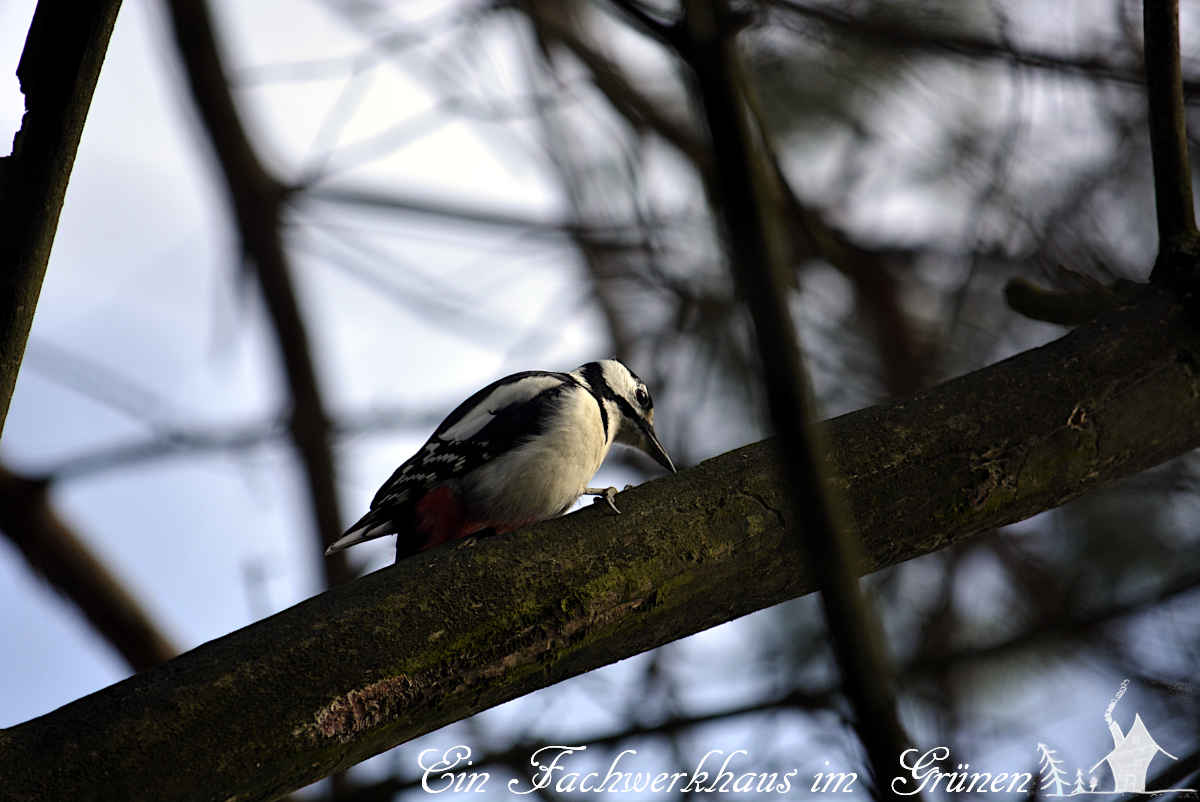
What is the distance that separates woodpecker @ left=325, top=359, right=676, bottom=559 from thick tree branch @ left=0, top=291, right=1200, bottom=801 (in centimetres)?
114

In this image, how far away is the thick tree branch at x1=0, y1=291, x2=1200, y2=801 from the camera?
5.67ft

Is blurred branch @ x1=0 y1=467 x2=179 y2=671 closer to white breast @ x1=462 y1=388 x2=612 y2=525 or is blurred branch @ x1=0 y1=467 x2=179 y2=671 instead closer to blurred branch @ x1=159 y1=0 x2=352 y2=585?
blurred branch @ x1=159 y1=0 x2=352 y2=585

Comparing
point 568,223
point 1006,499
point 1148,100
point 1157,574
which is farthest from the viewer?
point 568,223

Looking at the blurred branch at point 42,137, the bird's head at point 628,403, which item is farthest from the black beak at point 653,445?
the blurred branch at point 42,137

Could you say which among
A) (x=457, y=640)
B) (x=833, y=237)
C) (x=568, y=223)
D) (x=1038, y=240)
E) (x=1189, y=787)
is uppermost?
(x=568, y=223)

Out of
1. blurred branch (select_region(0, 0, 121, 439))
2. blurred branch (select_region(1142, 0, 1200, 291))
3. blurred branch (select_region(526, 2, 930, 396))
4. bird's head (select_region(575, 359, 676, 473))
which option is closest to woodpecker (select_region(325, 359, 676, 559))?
bird's head (select_region(575, 359, 676, 473))

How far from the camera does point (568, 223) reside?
453cm

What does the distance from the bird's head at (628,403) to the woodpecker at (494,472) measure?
0.54 metres

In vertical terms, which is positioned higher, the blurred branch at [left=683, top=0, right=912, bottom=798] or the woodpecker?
the woodpecker

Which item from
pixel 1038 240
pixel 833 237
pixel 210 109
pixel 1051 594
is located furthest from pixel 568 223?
pixel 1051 594

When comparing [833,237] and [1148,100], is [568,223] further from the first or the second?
[1148,100]

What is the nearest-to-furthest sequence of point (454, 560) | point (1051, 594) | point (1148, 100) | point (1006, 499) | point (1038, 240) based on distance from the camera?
point (454, 560)
point (1006, 499)
point (1148, 100)
point (1038, 240)
point (1051, 594)

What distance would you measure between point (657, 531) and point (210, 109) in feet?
10.1

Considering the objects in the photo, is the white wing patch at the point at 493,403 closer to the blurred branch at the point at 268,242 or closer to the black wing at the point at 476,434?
the black wing at the point at 476,434
